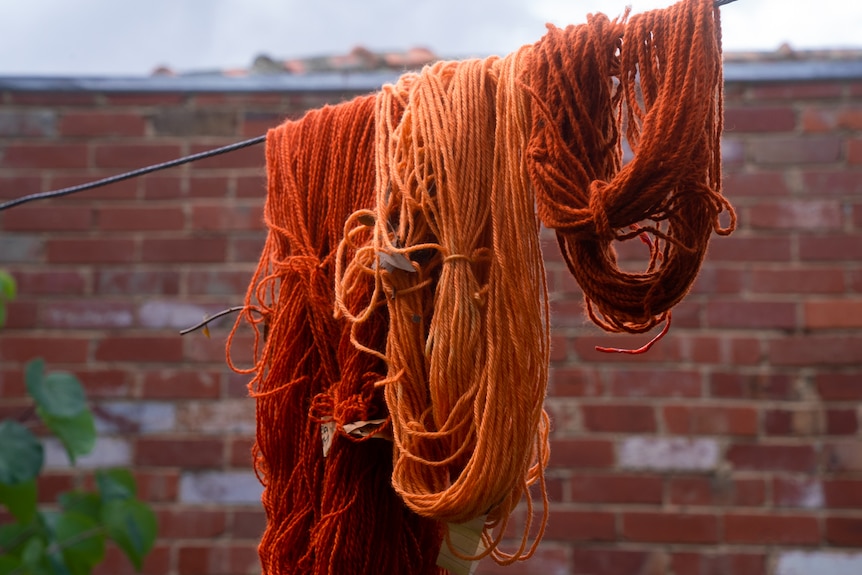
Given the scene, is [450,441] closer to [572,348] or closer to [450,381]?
[450,381]

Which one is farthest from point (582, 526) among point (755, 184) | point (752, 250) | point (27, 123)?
point (27, 123)

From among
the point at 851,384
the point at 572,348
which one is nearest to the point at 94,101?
the point at 572,348

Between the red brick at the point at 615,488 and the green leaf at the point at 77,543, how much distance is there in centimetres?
78

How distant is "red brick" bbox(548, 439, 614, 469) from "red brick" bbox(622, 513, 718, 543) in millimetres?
→ 100

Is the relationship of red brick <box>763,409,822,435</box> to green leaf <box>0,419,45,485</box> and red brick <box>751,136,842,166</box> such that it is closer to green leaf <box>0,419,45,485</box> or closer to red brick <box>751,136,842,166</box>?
red brick <box>751,136,842,166</box>

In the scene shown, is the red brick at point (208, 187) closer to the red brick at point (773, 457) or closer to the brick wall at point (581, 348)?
the brick wall at point (581, 348)

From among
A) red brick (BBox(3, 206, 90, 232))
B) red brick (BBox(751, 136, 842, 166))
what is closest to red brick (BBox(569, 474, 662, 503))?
red brick (BBox(751, 136, 842, 166))

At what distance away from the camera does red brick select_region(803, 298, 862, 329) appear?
1516mm

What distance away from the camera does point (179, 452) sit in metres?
1.58

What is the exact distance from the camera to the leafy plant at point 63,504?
1073mm

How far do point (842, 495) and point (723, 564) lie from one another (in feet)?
0.76

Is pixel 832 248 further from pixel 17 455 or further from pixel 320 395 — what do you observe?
pixel 17 455

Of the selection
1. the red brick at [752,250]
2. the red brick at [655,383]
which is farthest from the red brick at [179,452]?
the red brick at [752,250]

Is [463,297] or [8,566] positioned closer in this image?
[463,297]
